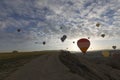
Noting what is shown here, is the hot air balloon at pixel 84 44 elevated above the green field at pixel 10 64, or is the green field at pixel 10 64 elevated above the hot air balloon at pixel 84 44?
the hot air balloon at pixel 84 44

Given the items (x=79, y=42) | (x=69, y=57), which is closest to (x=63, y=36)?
(x=79, y=42)

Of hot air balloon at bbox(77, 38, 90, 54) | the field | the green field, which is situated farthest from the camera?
hot air balloon at bbox(77, 38, 90, 54)

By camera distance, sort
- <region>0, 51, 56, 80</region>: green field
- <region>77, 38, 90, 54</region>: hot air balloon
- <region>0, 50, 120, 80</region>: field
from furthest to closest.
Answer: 1. <region>77, 38, 90, 54</region>: hot air balloon
2. <region>0, 51, 56, 80</region>: green field
3. <region>0, 50, 120, 80</region>: field

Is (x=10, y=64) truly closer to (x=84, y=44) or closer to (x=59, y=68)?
(x=59, y=68)

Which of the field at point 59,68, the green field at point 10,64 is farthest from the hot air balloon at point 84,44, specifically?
the green field at point 10,64

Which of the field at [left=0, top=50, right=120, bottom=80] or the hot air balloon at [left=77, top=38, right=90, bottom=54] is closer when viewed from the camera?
the field at [left=0, top=50, right=120, bottom=80]

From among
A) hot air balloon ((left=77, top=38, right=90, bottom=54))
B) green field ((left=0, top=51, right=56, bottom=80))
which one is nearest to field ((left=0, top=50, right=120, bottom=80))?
green field ((left=0, top=51, right=56, bottom=80))

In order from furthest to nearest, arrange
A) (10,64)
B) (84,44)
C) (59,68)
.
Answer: (84,44) < (10,64) < (59,68)

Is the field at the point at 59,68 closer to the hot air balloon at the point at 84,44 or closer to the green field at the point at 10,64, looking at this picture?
the green field at the point at 10,64

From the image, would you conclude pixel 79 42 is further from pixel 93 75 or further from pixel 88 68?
pixel 93 75

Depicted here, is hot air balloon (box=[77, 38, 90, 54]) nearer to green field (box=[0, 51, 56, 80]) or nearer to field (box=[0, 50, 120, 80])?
field (box=[0, 50, 120, 80])

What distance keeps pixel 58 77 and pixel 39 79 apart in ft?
6.95

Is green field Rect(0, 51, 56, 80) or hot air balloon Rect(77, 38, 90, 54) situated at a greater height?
hot air balloon Rect(77, 38, 90, 54)

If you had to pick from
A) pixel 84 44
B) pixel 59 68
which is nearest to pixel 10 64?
pixel 59 68
